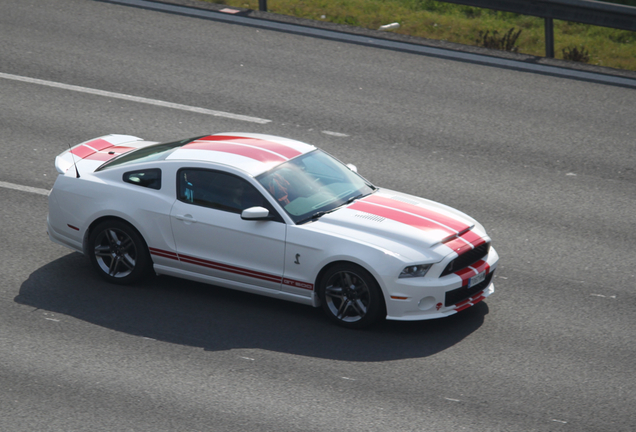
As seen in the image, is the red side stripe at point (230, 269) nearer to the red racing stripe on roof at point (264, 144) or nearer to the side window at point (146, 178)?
the side window at point (146, 178)

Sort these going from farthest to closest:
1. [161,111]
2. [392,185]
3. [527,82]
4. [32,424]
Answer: [527,82]
[161,111]
[392,185]
[32,424]

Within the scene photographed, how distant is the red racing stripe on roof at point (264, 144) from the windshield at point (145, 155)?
1.28 feet

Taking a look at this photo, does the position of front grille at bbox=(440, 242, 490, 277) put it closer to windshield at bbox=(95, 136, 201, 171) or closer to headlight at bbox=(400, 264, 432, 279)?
headlight at bbox=(400, 264, 432, 279)

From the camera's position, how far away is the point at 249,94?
1355cm

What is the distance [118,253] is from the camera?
8.72 meters

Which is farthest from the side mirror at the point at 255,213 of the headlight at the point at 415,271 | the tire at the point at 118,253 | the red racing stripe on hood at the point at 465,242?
the red racing stripe on hood at the point at 465,242

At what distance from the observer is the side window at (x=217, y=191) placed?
817 cm

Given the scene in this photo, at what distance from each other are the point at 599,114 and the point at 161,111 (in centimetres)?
693

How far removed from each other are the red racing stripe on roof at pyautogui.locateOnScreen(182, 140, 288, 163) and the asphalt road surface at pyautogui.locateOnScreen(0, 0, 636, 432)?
1458 mm

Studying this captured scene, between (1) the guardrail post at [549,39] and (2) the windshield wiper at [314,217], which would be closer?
(2) the windshield wiper at [314,217]

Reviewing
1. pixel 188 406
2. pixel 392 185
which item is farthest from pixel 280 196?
pixel 392 185

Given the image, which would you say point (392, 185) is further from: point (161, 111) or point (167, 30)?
point (167, 30)

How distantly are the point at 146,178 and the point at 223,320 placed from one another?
1738mm

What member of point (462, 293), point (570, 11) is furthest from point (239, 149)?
point (570, 11)
